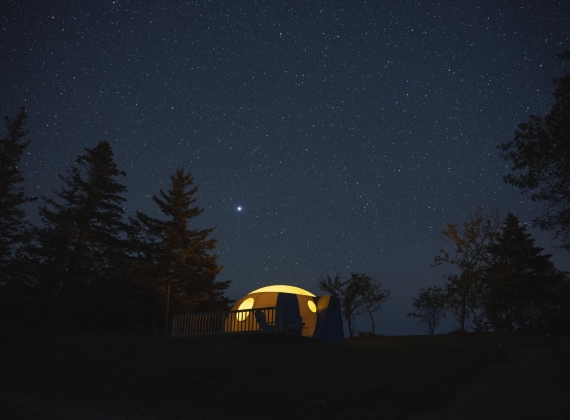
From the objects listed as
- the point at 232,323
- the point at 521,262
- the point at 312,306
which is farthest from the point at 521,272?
the point at 232,323

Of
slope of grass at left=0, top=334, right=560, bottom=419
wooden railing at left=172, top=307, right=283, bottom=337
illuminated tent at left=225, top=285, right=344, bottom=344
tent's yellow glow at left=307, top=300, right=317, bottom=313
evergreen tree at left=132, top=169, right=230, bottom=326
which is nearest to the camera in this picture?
slope of grass at left=0, top=334, right=560, bottom=419

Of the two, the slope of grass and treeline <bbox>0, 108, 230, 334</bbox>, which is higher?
treeline <bbox>0, 108, 230, 334</bbox>

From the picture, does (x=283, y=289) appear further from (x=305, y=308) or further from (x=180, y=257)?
(x=180, y=257)

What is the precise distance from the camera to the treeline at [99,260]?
24875 mm

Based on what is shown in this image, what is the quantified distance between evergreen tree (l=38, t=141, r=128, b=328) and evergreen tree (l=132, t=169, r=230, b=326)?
208 cm

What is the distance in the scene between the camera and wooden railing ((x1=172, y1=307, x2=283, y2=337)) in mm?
17500

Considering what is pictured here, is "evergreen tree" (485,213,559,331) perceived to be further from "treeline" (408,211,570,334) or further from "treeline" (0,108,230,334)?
"treeline" (0,108,230,334)

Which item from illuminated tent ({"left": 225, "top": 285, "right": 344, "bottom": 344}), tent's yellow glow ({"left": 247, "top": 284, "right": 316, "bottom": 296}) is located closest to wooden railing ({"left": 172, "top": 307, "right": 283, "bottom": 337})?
illuminated tent ({"left": 225, "top": 285, "right": 344, "bottom": 344})

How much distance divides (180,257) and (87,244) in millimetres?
6139

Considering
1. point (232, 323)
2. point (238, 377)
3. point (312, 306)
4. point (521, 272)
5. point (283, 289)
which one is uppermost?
point (521, 272)

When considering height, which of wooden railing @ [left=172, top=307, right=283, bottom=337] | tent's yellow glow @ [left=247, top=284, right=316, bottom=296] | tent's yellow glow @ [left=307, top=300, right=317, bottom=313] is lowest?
wooden railing @ [left=172, top=307, right=283, bottom=337]

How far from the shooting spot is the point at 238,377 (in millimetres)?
10289

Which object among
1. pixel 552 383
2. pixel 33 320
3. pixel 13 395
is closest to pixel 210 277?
pixel 33 320

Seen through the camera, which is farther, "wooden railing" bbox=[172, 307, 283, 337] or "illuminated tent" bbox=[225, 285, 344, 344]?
"illuminated tent" bbox=[225, 285, 344, 344]
